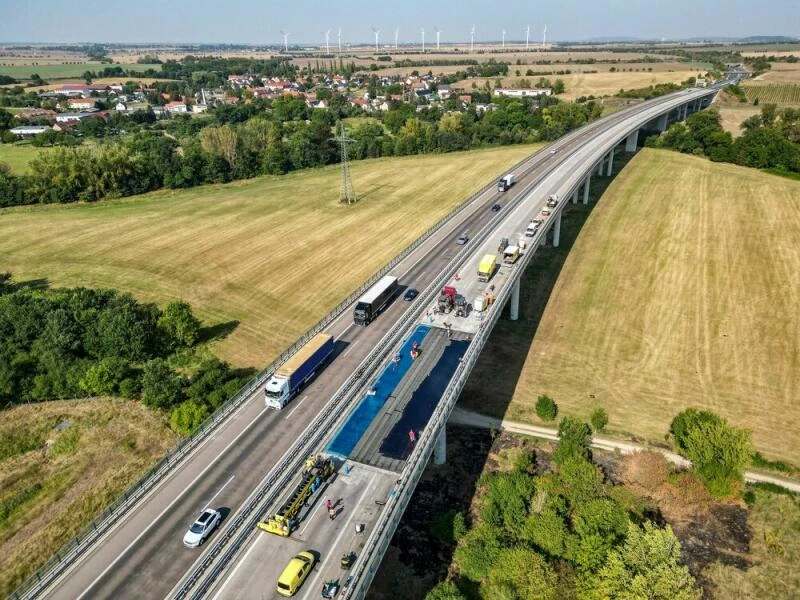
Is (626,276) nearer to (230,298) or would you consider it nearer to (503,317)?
(503,317)

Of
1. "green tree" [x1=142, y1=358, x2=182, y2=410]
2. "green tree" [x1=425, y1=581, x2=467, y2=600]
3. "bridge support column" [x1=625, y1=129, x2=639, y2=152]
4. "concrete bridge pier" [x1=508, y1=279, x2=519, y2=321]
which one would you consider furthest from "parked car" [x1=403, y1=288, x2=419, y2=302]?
"bridge support column" [x1=625, y1=129, x2=639, y2=152]

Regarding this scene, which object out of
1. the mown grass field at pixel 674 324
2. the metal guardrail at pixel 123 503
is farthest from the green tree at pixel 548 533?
the metal guardrail at pixel 123 503

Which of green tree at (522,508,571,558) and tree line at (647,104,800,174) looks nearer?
green tree at (522,508,571,558)

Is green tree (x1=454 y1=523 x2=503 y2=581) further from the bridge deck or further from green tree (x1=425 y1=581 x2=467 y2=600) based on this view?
the bridge deck

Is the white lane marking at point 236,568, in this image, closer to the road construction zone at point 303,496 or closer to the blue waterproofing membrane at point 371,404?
the road construction zone at point 303,496

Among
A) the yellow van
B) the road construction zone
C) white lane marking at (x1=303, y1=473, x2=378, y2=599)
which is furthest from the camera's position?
the road construction zone

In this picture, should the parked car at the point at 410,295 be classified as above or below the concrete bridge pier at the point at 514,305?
above

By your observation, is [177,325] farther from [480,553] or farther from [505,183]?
[505,183]
